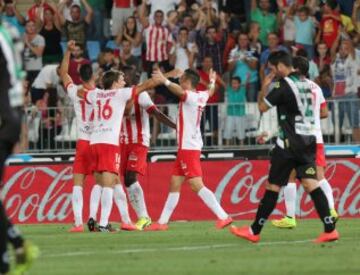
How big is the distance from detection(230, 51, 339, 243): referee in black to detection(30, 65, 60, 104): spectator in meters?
12.1

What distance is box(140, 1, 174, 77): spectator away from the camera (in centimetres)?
2814

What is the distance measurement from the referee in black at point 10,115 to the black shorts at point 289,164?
4794mm

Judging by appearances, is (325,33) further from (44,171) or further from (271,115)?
(44,171)

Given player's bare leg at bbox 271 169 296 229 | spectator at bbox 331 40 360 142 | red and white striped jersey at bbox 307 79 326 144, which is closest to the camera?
red and white striped jersey at bbox 307 79 326 144

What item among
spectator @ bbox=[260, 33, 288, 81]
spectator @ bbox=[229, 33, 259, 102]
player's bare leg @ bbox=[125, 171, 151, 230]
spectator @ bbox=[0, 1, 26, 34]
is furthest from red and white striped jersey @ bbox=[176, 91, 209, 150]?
spectator @ bbox=[0, 1, 26, 34]

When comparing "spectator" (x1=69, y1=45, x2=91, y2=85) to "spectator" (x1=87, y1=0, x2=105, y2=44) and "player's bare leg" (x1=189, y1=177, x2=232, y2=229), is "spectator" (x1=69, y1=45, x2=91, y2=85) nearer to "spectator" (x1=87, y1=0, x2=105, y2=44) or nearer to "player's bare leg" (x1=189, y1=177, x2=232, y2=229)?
"spectator" (x1=87, y1=0, x2=105, y2=44)

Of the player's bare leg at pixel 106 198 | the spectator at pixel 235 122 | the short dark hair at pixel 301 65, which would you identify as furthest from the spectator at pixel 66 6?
the short dark hair at pixel 301 65

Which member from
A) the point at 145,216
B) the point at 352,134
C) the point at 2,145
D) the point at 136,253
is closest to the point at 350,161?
the point at 352,134

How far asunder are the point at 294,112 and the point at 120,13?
13938mm

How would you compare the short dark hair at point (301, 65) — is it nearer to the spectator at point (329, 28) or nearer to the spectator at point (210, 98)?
the spectator at point (210, 98)

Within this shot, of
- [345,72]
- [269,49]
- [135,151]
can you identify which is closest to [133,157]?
[135,151]

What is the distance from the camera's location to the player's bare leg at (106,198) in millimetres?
19156

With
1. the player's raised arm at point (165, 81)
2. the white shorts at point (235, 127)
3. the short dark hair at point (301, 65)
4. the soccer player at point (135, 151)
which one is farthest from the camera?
the white shorts at point (235, 127)

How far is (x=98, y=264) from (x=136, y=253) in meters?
1.41
